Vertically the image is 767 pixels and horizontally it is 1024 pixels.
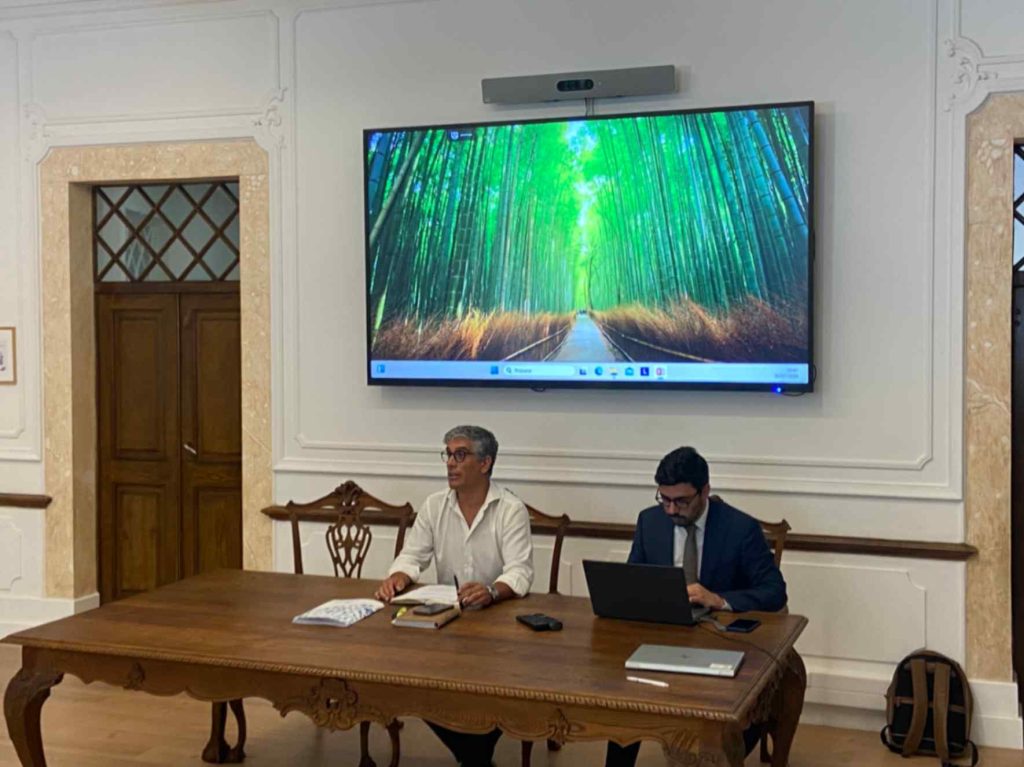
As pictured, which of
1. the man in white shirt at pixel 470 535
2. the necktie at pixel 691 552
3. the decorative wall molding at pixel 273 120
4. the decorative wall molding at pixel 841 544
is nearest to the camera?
the necktie at pixel 691 552

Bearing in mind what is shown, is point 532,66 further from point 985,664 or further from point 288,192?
point 985,664

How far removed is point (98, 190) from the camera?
6094mm

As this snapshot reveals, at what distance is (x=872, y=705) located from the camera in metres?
4.75

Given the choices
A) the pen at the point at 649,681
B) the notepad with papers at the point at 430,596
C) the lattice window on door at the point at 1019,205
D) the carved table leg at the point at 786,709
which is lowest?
the carved table leg at the point at 786,709

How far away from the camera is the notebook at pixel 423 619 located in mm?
3600

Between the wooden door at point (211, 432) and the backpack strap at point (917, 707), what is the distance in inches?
127

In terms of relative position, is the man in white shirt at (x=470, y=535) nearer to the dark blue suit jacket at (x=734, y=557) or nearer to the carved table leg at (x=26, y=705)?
the dark blue suit jacket at (x=734, y=557)

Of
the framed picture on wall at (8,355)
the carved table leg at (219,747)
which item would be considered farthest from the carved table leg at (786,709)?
the framed picture on wall at (8,355)

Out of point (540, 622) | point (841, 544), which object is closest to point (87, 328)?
point (540, 622)

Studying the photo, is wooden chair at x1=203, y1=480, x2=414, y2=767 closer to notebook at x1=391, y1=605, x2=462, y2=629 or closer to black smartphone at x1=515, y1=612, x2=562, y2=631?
notebook at x1=391, y1=605, x2=462, y2=629

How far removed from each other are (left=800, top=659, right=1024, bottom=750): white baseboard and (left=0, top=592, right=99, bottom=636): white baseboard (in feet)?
11.6

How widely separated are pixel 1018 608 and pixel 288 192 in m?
3.62

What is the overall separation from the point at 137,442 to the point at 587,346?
2548mm

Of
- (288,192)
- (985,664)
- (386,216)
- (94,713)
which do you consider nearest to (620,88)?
(386,216)
